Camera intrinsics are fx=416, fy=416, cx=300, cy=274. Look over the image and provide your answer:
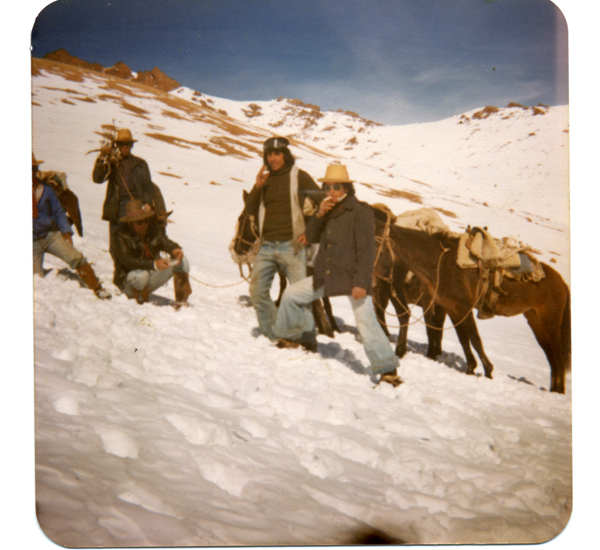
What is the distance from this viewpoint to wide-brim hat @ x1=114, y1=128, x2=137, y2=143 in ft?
10.4

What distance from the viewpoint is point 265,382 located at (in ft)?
9.73

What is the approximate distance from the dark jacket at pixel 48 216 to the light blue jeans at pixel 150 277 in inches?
24.2

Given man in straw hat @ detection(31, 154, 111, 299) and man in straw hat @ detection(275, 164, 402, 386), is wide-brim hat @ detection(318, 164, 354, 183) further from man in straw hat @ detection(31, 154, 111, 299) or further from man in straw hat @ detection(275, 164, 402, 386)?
man in straw hat @ detection(31, 154, 111, 299)

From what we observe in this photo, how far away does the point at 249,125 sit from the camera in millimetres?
3111

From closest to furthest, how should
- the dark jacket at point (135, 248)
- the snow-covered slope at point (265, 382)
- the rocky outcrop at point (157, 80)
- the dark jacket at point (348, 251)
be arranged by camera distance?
the snow-covered slope at point (265, 382)
the dark jacket at point (348, 251)
the rocky outcrop at point (157, 80)
the dark jacket at point (135, 248)

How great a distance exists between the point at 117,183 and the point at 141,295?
35.4 inches

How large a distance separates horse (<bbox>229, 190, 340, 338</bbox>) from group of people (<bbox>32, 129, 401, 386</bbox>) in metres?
0.07

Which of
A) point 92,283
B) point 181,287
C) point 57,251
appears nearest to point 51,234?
point 57,251

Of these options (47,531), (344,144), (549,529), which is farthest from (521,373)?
(47,531)

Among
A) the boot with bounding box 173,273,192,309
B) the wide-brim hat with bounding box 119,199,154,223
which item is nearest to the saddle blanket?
the boot with bounding box 173,273,192,309

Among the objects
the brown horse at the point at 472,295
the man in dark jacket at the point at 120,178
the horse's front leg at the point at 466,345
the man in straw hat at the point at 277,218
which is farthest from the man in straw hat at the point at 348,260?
the man in dark jacket at the point at 120,178

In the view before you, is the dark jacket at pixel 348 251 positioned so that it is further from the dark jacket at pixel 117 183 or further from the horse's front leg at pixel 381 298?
the dark jacket at pixel 117 183

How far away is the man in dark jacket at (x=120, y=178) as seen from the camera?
318 cm

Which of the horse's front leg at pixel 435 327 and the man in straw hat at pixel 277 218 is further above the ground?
the man in straw hat at pixel 277 218
